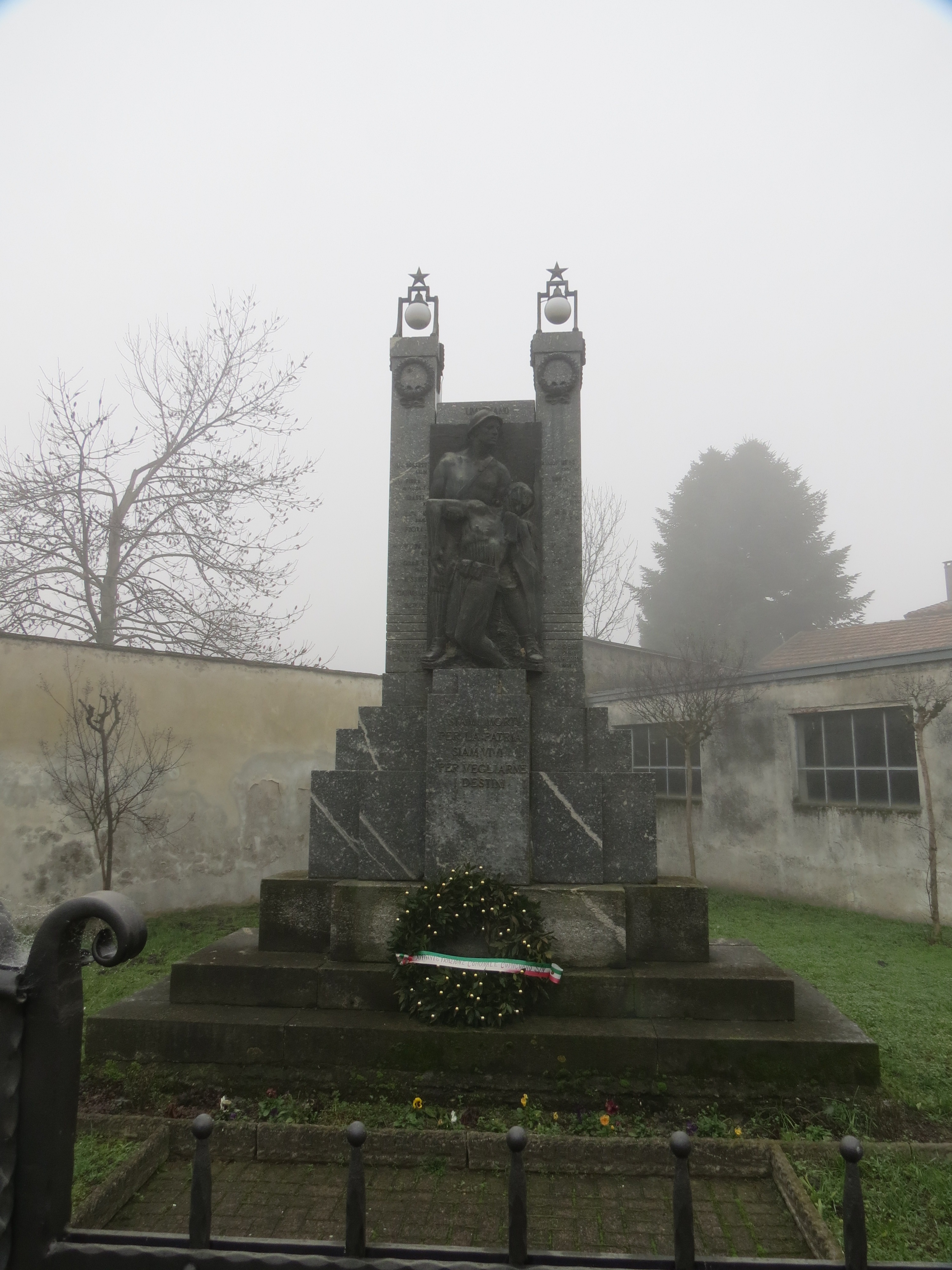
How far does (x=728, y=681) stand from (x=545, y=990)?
8.78 m

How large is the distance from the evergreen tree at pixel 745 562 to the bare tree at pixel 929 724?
54.2 ft

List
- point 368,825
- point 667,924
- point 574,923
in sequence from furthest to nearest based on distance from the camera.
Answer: point 368,825
point 667,924
point 574,923

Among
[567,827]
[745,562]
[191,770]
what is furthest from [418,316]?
[745,562]

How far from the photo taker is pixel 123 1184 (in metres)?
3.23

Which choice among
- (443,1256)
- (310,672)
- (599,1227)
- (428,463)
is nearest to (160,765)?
(310,672)

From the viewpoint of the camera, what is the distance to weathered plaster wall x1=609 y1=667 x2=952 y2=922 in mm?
9922

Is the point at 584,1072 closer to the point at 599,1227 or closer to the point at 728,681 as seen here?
the point at 599,1227

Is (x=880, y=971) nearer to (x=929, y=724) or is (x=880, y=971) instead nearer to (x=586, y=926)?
(x=929, y=724)

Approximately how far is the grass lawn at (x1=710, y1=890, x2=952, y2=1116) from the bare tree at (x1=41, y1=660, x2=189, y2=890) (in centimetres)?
648

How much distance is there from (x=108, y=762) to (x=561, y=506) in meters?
5.81

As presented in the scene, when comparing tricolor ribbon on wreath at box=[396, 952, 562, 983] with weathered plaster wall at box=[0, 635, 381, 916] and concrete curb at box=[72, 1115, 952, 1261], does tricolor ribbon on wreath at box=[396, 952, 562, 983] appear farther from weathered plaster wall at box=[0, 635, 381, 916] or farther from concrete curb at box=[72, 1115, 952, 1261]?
weathered plaster wall at box=[0, 635, 381, 916]

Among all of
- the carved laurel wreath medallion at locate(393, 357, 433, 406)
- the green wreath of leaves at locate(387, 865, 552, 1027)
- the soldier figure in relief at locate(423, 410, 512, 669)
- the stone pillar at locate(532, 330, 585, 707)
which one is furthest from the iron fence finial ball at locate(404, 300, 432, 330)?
the green wreath of leaves at locate(387, 865, 552, 1027)

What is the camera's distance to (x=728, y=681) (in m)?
12.6

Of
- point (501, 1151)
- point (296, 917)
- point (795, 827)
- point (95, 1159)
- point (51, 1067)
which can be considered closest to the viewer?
point (51, 1067)
